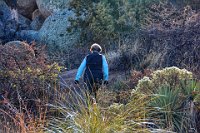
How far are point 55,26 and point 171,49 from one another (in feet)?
30.2

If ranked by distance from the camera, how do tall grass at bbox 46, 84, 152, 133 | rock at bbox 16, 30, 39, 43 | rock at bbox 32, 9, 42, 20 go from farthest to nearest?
1. rock at bbox 32, 9, 42, 20
2. rock at bbox 16, 30, 39, 43
3. tall grass at bbox 46, 84, 152, 133

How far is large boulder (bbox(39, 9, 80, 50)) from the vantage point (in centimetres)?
2325

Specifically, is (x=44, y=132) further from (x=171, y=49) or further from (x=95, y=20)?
(x=95, y=20)

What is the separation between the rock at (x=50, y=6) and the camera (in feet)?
82.6

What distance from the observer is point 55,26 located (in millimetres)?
24344

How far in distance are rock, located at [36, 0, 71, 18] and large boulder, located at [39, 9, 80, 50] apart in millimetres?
447

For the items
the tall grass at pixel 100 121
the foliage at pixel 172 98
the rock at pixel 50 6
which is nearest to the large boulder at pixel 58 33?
the rock at pixel 50 6

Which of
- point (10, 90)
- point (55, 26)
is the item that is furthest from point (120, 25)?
point (10, 90)

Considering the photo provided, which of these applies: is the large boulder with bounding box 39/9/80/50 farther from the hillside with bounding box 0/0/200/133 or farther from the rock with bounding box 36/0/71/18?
the rock with bounding box 36/0/71/18

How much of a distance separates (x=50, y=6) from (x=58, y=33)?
229 centimetres

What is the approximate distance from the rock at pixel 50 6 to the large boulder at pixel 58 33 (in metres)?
0.45

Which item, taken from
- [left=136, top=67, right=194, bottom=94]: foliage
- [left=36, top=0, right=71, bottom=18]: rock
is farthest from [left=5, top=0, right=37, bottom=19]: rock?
[left=136, top=67, right=194, bottom=94]: foliage

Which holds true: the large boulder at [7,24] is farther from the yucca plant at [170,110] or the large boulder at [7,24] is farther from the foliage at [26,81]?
the yucca plant at [170,110]

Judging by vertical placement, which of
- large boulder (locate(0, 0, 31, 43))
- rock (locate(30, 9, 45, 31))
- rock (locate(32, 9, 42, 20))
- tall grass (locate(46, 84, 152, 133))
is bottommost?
rock (locate(30, 9, 45, 31))
